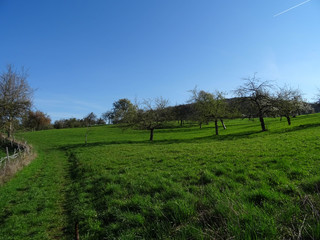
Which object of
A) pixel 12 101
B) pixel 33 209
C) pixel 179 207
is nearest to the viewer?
pixel 179 207

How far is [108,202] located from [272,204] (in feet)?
17.6

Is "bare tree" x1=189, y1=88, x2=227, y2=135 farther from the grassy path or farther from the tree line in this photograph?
the grassy path

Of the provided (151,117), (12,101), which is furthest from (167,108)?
(12,101)

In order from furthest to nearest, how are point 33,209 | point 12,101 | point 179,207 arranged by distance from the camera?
point 12,101 < point 33,209 < point 179,207

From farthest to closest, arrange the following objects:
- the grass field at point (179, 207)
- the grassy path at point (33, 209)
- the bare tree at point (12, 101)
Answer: the bare tree at point (12, 101) < the grassy path at point (33, 209) < the grass field at point (179, 207)

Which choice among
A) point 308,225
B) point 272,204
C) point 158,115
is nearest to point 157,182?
point 272,204

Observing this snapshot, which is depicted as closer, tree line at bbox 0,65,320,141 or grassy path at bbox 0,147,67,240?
grassy path at bbox 0,147,67,240

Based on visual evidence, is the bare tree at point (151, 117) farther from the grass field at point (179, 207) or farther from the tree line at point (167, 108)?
the grass field at point (179, 207)

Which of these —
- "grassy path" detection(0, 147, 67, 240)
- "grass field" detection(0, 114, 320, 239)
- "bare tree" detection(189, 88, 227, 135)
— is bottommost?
"grassy path" detection(0, 147, 67, 240)

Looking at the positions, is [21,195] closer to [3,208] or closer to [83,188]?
[3,208]

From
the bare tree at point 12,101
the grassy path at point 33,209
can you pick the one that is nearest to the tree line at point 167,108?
the bare tree at point 12,101

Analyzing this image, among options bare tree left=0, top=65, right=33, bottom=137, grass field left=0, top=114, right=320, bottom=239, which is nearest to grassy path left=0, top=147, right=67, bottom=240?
grass field left=0, top=114, right=320, bottom=239

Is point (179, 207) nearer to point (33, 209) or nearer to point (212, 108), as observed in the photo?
point (33, 209)

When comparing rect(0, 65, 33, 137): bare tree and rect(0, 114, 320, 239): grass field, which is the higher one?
rect(0, 65, 33, 137): bare tree
